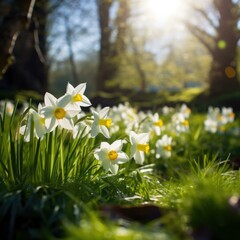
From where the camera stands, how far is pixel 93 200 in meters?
1.83

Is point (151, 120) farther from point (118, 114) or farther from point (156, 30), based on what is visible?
point (156, 30)

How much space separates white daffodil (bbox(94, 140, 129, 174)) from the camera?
2.40 metres

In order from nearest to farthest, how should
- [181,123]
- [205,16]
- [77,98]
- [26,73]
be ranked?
[77,98], [181,123], [205,16], [26,73]

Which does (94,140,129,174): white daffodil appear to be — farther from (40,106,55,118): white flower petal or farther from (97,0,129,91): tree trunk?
(97,0,129,91): tree trunk

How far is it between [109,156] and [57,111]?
0.39 metres

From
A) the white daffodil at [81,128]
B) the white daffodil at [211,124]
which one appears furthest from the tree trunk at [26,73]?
the white daffodil at [81,128]

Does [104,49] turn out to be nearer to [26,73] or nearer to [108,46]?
[108,46]

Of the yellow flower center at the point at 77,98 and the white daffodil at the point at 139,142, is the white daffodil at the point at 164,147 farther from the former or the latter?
the yellow flower center at the point at 77,98

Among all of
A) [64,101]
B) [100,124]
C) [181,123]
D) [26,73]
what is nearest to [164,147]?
[181,123]

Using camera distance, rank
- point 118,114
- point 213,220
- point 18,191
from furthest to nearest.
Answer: point 118,114, point 18,191, point 213,220

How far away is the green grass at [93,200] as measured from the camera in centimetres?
135

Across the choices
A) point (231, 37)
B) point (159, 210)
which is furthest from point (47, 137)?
point (231, 37)

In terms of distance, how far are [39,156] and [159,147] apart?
5.26ft

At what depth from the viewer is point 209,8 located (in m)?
17.0
